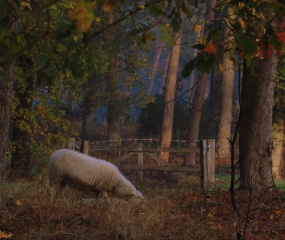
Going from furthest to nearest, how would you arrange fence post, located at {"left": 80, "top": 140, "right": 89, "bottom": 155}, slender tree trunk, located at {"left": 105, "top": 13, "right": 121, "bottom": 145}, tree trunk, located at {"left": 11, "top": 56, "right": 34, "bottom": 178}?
slender tree trunk, located at {"left": 105, "top": 13, "right": 121, "bottom": 145} → tree trunk, located at {"left": 11, "top": 56, "right": 34, "bottom": 178} → fence post, located at {"left": 80, "top": 140, "right": 89, "bottom": 155}

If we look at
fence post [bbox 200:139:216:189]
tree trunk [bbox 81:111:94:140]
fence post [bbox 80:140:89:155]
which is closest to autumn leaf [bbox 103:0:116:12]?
fence post [bbox 80:140:89:155]

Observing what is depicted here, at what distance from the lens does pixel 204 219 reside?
9.77 metres

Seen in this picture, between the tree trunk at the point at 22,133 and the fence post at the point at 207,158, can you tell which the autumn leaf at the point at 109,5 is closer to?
the fence post at the point at 207,158

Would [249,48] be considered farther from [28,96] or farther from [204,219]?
[28,96]

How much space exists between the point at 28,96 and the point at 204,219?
35.1ft

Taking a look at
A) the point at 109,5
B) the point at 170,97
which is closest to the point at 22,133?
the point at 170,97

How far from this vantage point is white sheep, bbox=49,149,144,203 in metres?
12.9

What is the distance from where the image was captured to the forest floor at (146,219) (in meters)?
8.14

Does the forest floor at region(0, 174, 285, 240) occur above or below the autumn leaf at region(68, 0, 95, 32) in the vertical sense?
below

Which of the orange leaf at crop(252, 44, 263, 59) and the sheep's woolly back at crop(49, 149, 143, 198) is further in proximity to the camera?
the sheep's woolly back at crop(49, 149, 143, 198)

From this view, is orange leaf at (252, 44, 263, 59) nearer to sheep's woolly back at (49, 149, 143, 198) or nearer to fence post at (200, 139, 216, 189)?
sheep's woolly back at (49, 149, 143, 198)

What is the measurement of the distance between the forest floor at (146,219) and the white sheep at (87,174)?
4.78 ft

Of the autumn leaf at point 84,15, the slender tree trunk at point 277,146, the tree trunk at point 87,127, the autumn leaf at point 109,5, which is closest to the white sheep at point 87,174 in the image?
the autumn leaf at point 109,5

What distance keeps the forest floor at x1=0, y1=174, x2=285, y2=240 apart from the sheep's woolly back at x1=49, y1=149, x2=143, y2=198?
4.79 feet
